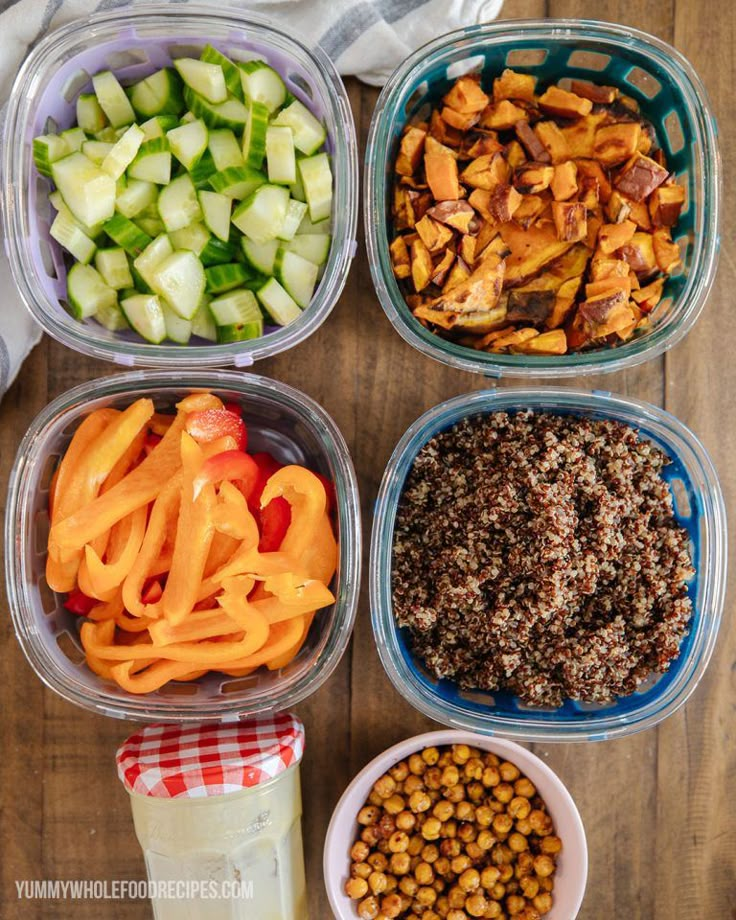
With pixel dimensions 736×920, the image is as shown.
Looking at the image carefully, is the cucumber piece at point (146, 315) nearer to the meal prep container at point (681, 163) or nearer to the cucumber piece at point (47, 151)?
the cucumber piece at point (47, 151)

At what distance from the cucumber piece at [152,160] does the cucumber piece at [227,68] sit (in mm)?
148

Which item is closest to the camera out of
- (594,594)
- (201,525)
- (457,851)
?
(201,525)

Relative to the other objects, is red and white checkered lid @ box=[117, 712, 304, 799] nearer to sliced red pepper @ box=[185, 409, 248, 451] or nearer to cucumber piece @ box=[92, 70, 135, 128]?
sliced red pepper @ box=[185, 409, 248, 451]

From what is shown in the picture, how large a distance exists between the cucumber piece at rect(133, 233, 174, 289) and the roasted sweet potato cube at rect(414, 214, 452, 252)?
16.9 inches

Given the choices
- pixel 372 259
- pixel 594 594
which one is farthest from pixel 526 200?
pixel 594 594

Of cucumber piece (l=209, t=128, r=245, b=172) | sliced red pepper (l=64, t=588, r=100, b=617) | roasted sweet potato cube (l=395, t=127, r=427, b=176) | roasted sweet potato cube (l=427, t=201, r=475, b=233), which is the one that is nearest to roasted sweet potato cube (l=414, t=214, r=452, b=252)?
roasted sweet potato cube (l=427, t=201, r=475, b=233)

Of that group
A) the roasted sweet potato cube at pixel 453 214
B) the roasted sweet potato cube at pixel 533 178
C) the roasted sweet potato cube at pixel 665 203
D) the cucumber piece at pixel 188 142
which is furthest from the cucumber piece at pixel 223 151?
the roasted sweet potato cube at pixel 665 203

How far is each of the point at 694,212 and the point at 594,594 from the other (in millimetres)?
683

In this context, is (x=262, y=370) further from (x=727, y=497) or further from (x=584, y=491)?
(x=727, y=497)

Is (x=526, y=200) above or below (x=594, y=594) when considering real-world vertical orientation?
above

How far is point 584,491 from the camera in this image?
139 centimetres

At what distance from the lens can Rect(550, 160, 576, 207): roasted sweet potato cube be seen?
1.36 meters

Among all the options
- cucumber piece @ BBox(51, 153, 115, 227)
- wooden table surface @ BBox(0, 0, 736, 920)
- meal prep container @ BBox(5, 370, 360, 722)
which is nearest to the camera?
cucumber piece @ BBox(51, 153, 115, 227)

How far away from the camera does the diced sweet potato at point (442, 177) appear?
4.50 ft
